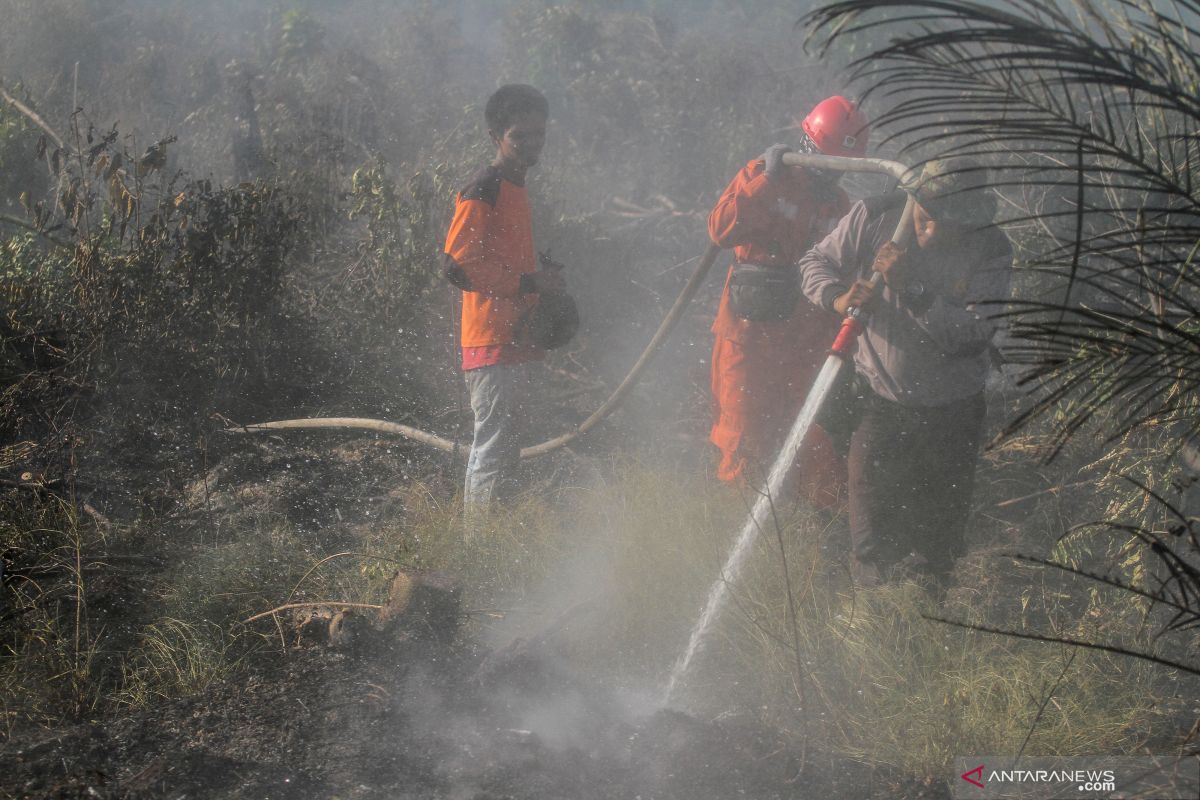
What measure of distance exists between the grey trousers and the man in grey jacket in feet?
4.65

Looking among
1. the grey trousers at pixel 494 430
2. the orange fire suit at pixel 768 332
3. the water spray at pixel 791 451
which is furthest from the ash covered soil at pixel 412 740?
the orange fire suit at pixel 768 332

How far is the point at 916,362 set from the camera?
361cm

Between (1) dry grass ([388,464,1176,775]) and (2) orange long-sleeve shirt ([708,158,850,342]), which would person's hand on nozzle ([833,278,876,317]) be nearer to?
(2) orange long-sleeve shirt ([708,158,850,342])

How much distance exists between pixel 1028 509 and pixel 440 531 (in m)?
2.90

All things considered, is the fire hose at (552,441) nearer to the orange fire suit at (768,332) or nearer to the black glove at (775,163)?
the orange fire suit at (768,332)

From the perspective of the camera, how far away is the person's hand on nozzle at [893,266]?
3447 millimetres

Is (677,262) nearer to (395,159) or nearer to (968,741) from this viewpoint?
(395,159)

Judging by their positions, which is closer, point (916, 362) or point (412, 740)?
point (412, 740)

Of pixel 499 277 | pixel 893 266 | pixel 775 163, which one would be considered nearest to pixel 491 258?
pixel 499 277

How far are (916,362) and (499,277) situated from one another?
1824 millimetres

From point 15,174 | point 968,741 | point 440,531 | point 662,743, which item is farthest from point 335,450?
point 15,174

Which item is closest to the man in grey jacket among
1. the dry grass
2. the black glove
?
the dry grass

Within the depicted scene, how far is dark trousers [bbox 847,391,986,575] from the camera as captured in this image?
12.1 feet

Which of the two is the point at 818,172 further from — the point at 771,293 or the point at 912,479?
the point at 912,479
